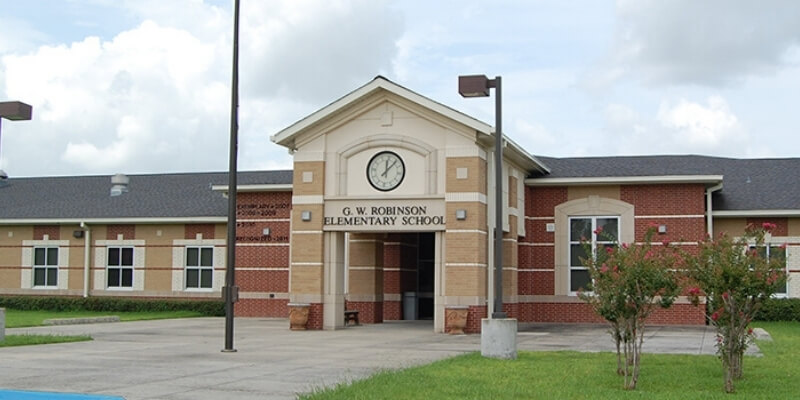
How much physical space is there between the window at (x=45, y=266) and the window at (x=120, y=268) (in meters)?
2.35

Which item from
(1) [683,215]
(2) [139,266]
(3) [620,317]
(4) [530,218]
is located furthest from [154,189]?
(3) [620,317]

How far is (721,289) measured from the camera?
1262cm

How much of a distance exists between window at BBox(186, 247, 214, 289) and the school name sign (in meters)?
10.9

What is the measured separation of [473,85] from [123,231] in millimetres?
21940

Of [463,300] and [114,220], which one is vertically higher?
[114,220]

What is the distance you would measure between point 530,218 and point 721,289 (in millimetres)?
17487

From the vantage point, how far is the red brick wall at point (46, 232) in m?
36.8

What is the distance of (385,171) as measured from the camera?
25328 mm

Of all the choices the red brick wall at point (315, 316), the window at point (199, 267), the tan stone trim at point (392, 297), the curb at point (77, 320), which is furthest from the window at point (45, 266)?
the red brick wall at point (315, 316)

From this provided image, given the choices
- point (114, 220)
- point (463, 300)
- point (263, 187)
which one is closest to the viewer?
point (463, 300)

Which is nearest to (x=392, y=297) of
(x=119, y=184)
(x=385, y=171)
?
(x=385, y=171)

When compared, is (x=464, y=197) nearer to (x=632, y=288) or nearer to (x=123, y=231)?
(x=632, y=288)

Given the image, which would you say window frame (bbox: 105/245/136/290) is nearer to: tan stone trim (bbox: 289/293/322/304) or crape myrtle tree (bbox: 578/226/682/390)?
tan stone trim (bbox: 289/293/322/304)

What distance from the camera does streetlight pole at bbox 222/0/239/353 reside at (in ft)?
60.7
